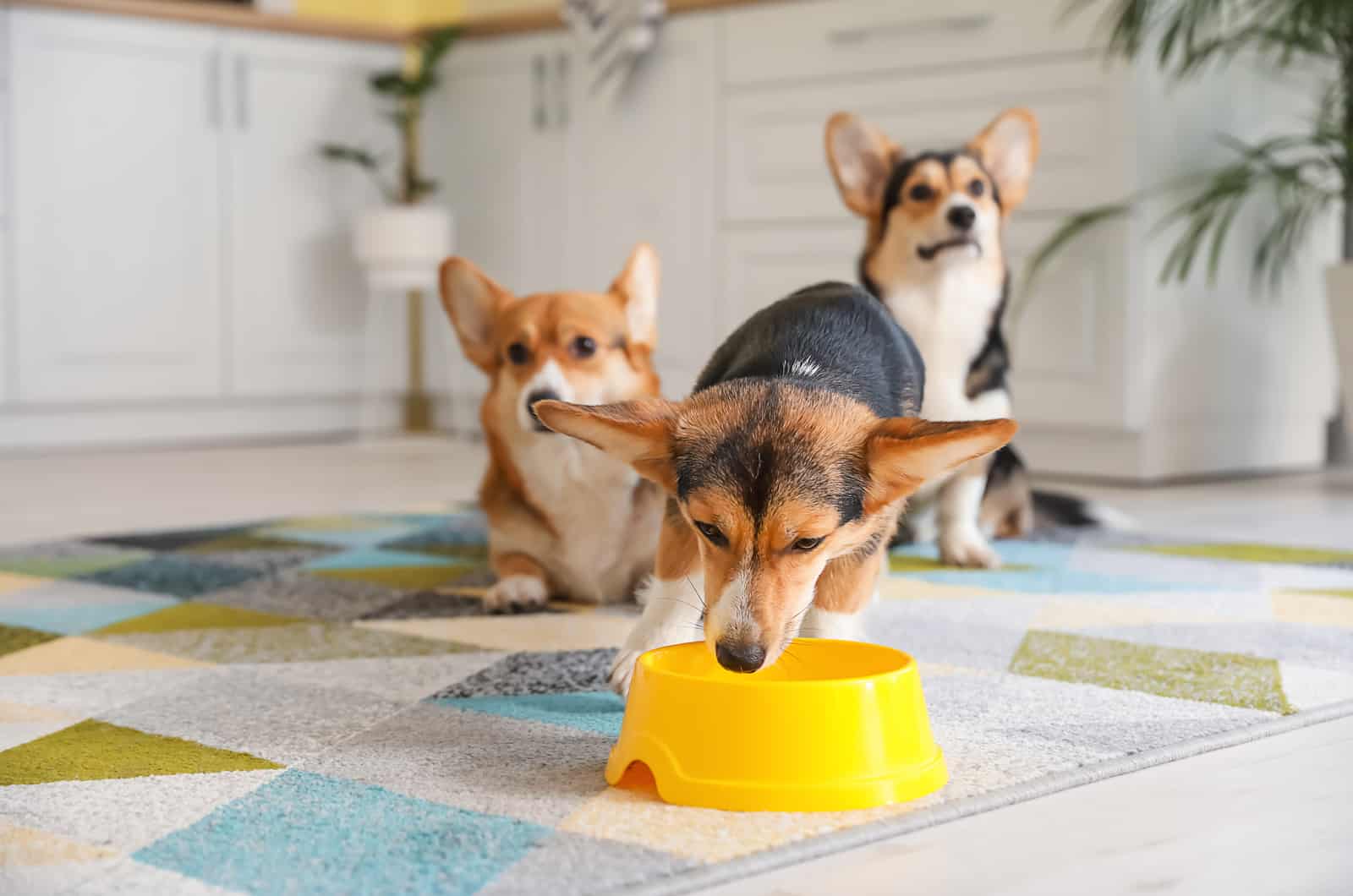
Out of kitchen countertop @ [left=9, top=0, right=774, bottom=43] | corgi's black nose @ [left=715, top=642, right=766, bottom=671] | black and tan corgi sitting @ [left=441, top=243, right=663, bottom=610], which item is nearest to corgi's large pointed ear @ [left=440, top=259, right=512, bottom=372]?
black and tan corgi sitting @ [left=441, top=243, right=663, bottom=610]

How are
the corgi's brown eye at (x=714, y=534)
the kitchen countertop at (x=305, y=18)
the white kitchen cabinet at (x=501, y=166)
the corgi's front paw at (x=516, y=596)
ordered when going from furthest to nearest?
the white kitchen cabinet at (x=501, y=166)
the kitchen countertop at (x=305, y=18)
the corgi's front paw at (x=516, y=596)
the corgi's brown eye at (x=714, y=534)

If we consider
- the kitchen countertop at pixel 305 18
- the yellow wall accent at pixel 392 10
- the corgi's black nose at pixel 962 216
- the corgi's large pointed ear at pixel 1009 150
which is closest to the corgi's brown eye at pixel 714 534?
the corgi's black nose at pixel 962 216

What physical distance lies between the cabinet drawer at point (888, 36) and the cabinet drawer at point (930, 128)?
5 cm

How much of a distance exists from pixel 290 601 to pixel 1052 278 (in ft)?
7.38

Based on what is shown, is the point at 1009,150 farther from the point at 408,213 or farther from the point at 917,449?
the point at 408,213

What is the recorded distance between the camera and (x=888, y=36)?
4094mm

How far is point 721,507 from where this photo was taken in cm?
133

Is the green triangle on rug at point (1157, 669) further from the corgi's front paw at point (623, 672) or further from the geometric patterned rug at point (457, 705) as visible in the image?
the corgi's front paw at point (623, 672)

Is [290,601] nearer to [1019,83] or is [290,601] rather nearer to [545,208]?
[1019,83]

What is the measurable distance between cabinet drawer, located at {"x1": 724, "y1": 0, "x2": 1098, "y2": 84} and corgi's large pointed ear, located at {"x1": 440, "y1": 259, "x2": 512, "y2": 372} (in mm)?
2084

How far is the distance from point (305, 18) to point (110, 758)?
4114 millimetres

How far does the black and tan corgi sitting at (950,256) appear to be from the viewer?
2615mm

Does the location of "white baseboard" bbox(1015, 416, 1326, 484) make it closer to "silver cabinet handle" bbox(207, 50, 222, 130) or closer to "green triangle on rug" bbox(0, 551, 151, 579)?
"green triangle on rug" bbox(0, 551, 151, 579)

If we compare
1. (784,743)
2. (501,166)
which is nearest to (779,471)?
(784,743)
